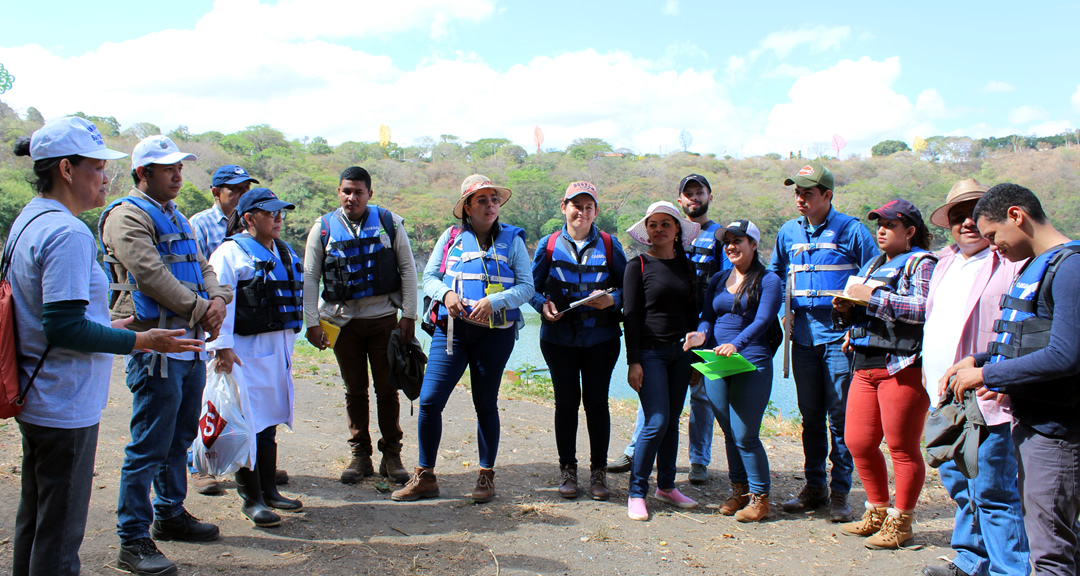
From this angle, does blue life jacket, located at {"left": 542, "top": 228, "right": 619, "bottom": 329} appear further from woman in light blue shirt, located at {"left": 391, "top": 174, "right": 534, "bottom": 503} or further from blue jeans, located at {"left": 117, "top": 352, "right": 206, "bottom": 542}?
blue jeans, located at {"left": 117, "top": 352, "right": 206, "bottom": 542}

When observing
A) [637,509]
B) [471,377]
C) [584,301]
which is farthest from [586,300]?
[637,509]

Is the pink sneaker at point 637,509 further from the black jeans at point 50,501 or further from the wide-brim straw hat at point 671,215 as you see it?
the black jeans at point 50,501

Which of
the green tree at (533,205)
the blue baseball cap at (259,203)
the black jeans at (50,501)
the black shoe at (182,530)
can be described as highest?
the green tree at (533,205)

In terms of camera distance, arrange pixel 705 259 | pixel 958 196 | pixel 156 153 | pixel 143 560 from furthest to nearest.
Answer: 1. pixel 705 259
2. pixel 958 196
3. pixel 156 153
4. pixel 143 560

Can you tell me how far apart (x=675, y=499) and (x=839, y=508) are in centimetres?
104

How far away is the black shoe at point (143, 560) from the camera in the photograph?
315cm

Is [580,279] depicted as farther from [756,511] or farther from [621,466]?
[756,511]

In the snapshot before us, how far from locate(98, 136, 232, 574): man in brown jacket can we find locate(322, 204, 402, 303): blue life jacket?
1.22 m

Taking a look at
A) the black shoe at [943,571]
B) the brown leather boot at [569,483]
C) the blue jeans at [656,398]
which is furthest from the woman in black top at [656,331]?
the black shoe at [943,571]

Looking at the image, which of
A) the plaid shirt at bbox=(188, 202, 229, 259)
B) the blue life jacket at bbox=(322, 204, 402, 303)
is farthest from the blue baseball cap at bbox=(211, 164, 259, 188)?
the blue life jacket at bbox=(322, 204, 402, 303)

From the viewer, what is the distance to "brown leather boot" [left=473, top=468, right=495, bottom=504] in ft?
14.9

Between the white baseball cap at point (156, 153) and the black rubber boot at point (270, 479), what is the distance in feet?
5.83

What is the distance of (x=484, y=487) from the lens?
459cm

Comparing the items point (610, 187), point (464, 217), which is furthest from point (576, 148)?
point (464, 217)
